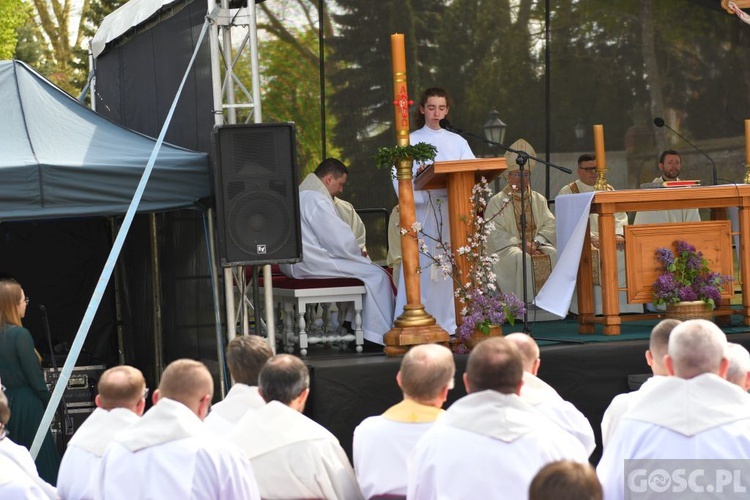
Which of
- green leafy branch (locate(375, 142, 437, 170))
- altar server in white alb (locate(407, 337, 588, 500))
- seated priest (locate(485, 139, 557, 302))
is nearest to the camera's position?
altar server in white alb (locate(407, 337, 588, 500))

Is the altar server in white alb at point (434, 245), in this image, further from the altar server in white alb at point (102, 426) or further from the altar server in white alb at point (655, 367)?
the altar server in white alb at point (102, 426)

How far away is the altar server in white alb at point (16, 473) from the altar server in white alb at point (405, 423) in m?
1.16

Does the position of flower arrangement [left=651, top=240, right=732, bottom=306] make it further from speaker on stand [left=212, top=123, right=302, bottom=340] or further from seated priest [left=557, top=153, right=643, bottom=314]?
speaker on stand [left=212, top=123, right=302, bottom=340]

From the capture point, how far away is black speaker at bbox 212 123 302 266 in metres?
6.77

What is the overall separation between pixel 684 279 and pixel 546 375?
129 cm

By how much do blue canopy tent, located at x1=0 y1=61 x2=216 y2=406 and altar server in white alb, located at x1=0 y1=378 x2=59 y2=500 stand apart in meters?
2.87

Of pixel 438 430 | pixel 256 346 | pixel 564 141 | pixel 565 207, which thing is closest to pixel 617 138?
pixel 564 141

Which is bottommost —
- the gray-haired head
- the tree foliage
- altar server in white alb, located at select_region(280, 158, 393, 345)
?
the gray-haired head

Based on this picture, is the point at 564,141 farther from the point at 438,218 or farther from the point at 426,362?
the point at 426,362

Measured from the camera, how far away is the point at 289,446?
13.2 feet

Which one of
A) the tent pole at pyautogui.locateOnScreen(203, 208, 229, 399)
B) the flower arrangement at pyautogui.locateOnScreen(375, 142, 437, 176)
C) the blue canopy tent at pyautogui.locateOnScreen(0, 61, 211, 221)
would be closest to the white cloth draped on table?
the flower arrangement at pyautogui.locateOnScreen(375, 142, 437, 176)

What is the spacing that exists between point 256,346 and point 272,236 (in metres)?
2.25

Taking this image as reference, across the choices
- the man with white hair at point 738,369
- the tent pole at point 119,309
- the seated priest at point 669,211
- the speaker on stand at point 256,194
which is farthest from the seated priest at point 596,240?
the man with white hair at point 738,369

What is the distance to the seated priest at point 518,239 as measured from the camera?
9.69m
